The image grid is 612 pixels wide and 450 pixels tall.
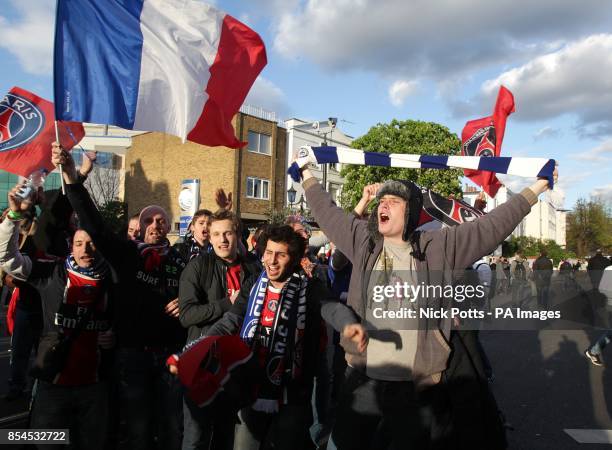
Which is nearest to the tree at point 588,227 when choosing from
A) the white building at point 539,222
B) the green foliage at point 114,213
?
the white building at point 539,222

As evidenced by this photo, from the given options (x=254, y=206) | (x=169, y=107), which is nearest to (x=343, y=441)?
(x=169, y=107)

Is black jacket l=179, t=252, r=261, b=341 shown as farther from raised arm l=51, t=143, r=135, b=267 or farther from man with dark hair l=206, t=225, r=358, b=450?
raised arm l=51, t=143, r=135, b=267

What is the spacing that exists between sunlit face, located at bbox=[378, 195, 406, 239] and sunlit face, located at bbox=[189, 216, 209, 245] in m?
2.62

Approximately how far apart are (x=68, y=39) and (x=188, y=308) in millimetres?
2130

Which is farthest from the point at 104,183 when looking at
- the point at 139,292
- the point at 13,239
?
the point at 139,292

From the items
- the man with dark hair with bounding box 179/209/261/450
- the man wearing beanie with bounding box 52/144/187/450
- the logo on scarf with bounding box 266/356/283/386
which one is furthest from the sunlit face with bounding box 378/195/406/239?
the man wearing beanie with bounding box 52/144/187/450

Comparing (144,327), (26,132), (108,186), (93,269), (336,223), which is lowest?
(144,327)

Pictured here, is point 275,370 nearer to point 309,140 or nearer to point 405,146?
point 405,146

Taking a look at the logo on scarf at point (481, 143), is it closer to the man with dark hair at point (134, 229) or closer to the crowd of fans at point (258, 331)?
the crowd of fans at point (258, 331)

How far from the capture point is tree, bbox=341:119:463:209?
2633cm

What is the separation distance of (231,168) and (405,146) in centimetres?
1043

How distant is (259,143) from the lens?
3181 centimetres

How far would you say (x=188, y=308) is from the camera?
336 centimetres

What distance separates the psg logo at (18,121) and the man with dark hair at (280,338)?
3.35 metres
